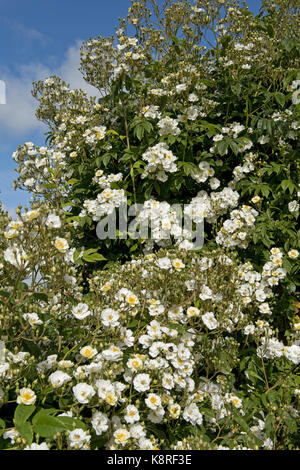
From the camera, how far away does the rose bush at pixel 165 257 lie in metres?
1.71

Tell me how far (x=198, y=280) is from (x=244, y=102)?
8.19 feet

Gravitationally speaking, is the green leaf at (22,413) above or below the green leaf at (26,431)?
above

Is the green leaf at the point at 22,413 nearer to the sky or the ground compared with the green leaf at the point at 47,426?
nearer to the sky

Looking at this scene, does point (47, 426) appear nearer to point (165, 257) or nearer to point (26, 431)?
point (26, 431)

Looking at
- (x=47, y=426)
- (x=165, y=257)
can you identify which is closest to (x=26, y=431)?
(x=47, y=426)

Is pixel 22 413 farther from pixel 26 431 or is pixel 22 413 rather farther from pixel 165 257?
pixel 165 257

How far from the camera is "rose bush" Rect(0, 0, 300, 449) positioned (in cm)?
171

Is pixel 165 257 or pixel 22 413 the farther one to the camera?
pixel 165 257

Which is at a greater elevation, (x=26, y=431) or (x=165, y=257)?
(x=165, y=257)

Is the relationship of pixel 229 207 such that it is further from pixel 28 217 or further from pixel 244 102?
pixel 28 217

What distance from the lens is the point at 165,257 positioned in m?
2.26

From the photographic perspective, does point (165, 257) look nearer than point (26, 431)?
No

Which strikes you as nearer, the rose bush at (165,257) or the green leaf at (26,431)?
the green leaf at (26,431)

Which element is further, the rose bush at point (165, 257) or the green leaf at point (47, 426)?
the rose bush at point (165, 257)
